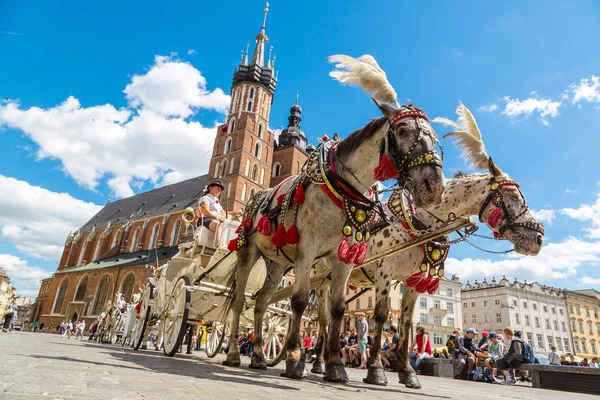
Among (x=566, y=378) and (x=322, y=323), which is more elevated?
(x=322, y=323)

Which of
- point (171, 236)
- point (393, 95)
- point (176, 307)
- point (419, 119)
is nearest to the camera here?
point (419, 119)

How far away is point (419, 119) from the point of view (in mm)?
3689

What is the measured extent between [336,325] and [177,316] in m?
3.03

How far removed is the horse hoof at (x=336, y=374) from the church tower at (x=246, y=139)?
38.0 metres

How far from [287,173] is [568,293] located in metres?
49.9

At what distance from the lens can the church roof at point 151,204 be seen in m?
51.0

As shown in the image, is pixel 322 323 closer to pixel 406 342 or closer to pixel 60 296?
pixel 406 342

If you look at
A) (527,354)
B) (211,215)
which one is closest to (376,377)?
(211,215)

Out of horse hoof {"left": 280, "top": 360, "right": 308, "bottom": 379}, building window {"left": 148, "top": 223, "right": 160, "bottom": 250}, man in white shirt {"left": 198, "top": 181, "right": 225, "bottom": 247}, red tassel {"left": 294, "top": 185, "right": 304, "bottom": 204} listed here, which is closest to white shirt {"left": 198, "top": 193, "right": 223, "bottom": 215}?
man in white shirt {"left": 198, "top": 181, "right": 225, "bottom": 247}

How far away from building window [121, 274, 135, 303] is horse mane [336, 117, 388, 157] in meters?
42.1

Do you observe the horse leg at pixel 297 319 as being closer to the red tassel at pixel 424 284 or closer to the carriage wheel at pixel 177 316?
the red tassel at pixel 424 284

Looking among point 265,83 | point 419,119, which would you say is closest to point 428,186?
point 419,119

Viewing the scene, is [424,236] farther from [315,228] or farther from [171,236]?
[171,236]

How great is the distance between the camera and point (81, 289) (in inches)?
1881
